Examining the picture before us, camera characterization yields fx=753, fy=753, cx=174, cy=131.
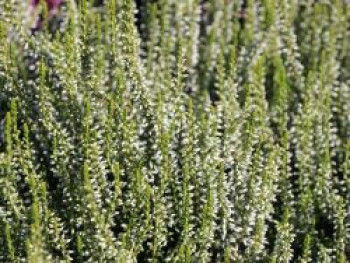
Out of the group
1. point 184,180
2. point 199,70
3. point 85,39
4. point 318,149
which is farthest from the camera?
point 199,70

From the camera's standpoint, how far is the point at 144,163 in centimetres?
194

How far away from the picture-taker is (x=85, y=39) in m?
1.95

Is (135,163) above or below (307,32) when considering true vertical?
below

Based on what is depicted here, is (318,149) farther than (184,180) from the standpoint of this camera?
Yes

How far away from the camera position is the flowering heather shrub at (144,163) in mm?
1764

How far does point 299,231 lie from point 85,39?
2.47 feet

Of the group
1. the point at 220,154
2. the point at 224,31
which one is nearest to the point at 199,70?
the point at 224,31

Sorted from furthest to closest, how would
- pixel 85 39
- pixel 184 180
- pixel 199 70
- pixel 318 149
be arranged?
pixel 199 70 < pixel 318 149 < pixel 85 39 < pixel 184 180

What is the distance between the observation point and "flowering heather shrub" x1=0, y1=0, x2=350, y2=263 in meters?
1.76

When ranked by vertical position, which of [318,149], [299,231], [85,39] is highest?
[85,39]

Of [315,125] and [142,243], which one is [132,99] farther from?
[315,125]

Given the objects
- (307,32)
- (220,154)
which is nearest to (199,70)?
(307,32)

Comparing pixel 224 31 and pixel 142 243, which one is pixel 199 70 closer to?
pixel 224 31

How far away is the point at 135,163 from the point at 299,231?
477 mm
